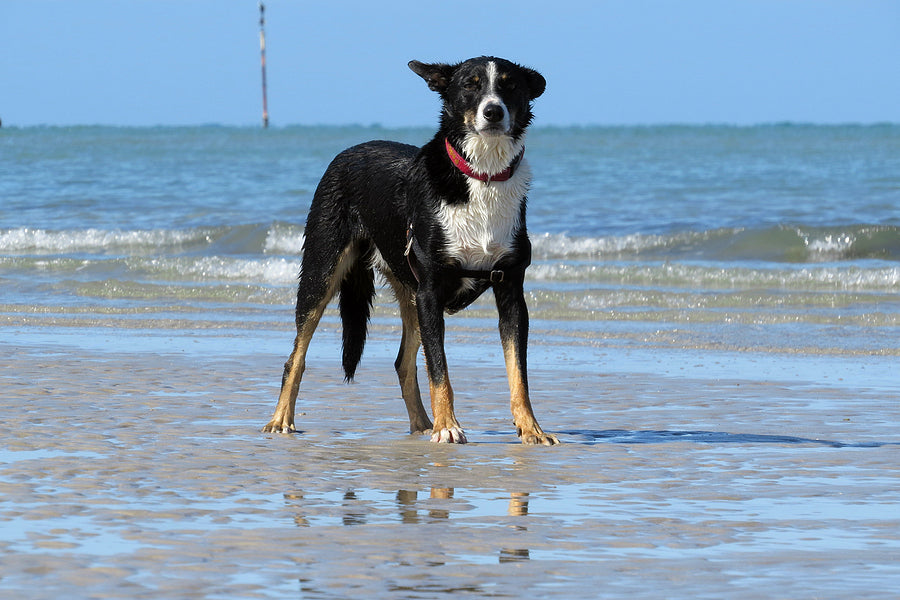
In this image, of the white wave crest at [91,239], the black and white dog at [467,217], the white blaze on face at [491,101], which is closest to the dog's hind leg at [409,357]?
the black and white dog at [467,217]

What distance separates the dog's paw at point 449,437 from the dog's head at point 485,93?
1.31 m

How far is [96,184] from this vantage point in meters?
28.4

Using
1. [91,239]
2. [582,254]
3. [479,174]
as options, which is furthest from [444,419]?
[91,239]

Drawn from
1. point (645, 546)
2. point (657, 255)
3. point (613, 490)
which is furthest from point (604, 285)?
point (645, 546)

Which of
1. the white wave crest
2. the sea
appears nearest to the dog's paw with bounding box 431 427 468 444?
the sea

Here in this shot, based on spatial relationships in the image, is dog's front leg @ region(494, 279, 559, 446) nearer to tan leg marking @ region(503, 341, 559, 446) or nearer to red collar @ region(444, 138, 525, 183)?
tan leg marking @ region(503, 341, 559, 446)

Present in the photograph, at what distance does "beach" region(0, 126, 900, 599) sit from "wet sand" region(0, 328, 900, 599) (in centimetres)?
2

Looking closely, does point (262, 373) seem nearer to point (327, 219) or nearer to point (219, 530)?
point (327, 219)

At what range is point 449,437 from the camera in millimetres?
5973

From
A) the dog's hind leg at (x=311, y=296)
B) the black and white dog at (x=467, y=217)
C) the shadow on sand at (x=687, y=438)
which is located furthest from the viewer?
the dog's hind leg at (x=311, y=296)

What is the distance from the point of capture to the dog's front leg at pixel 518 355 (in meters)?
5.98

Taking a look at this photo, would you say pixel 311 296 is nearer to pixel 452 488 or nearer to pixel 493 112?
pixel 493 112

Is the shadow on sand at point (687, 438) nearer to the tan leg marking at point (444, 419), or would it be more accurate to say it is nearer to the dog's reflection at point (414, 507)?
the tan leg marking at point (444, 419)

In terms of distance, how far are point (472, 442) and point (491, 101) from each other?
153 cm
